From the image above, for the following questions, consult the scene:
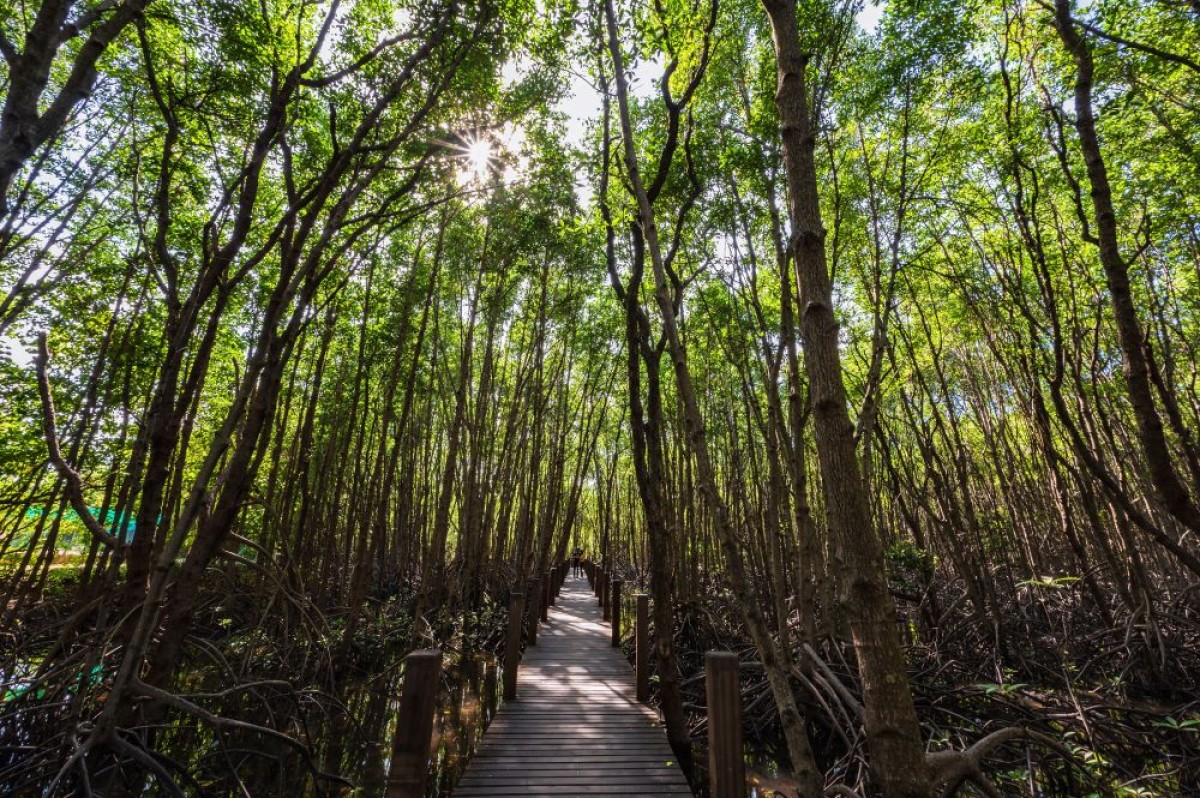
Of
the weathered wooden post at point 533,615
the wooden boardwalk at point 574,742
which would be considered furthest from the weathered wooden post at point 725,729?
the weathered wooden post at point 533,615

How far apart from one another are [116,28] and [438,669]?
354 centimetres

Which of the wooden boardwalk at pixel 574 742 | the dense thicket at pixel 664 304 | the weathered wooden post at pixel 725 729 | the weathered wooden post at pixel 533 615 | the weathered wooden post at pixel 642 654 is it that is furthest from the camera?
the weathered wooden post at pixel 533 615

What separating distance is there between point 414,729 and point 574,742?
235 cm

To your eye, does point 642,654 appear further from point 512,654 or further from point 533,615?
point 533,615

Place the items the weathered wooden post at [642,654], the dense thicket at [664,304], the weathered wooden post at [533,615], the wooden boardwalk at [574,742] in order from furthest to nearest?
1. the weathered wooden post at [533,615]
2. the weathered wooden post at [642,654]
3. the wooden boardwalk at [574,742]
4. the dense thicket at [664,304]

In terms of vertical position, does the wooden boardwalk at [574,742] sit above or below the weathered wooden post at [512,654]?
below

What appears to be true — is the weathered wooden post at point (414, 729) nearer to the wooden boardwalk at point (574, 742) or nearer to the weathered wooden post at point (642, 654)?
the wooden boardwalk at point (574, 742)

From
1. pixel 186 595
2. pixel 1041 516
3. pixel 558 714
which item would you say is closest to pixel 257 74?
pixel 186 595

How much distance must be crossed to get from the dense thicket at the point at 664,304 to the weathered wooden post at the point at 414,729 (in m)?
1.07

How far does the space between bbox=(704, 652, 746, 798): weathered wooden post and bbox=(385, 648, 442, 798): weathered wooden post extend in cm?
174

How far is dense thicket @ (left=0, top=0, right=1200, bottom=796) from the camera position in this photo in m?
2.49

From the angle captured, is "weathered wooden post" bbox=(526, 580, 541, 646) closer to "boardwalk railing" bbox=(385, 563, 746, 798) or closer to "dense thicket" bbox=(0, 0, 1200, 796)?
"boardwalk railing" bbox=(385, 563, 746, 798)

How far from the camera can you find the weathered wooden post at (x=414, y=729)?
2713 mm

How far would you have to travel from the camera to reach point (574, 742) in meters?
4.56
